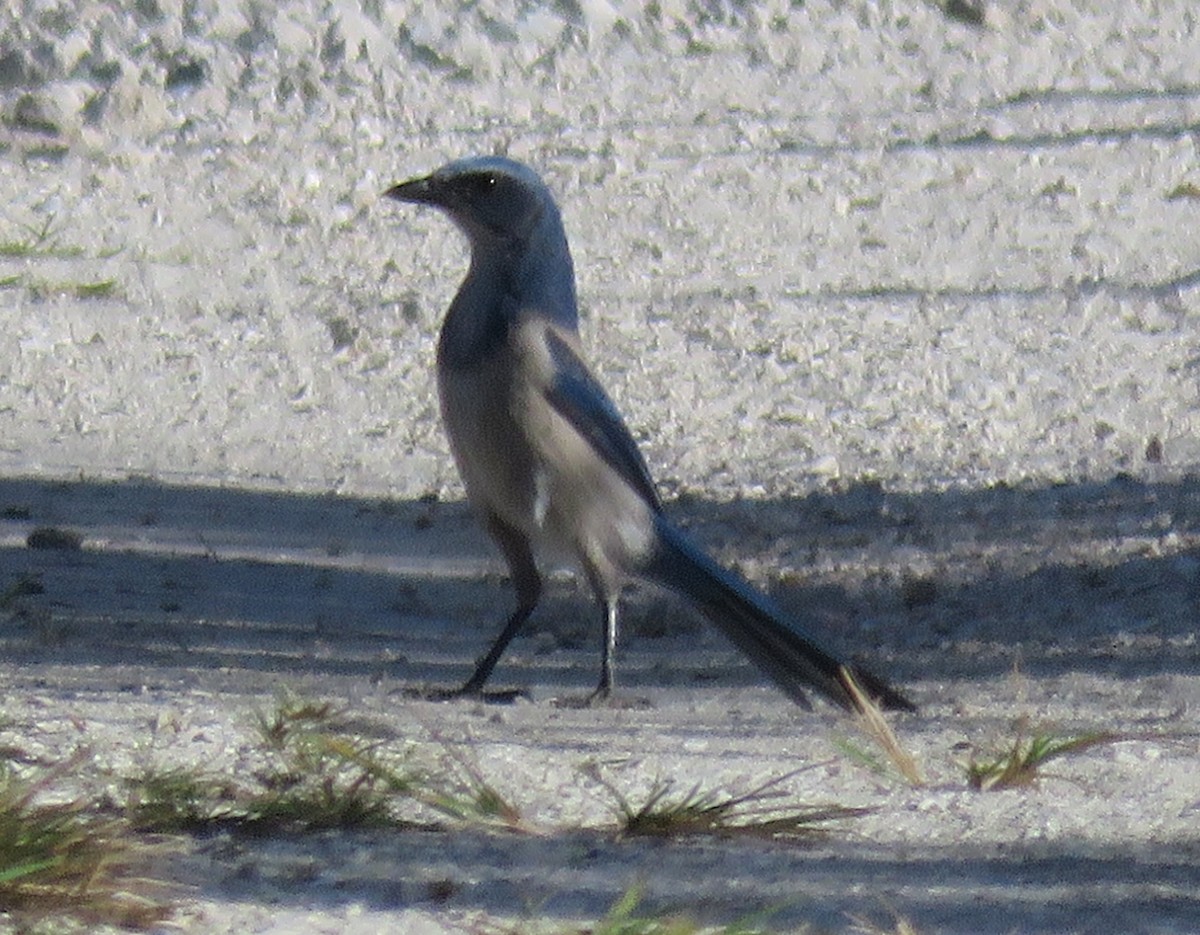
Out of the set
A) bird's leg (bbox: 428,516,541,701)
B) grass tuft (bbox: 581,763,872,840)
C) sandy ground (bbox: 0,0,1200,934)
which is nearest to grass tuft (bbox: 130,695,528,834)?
sandy ground (bbox: 0,0,1200,934)

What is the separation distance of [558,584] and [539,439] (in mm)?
1225

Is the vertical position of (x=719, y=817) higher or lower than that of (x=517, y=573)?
higher

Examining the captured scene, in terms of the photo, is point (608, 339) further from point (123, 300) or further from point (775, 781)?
point (775, 781)

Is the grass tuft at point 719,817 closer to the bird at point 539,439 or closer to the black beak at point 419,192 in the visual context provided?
the bird at point 539,439

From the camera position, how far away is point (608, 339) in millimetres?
7820

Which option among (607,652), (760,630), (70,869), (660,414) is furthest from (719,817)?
(660,414)

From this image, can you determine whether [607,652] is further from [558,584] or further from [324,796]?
[324,796]

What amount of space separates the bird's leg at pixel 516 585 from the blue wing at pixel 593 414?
292 mm

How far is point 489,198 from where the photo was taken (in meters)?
5.32

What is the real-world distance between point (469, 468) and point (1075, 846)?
195cm

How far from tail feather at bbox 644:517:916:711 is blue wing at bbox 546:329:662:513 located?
0.13 m

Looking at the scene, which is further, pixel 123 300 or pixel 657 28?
pixel 657 28

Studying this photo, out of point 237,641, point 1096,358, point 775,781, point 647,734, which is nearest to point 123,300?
point 237,641

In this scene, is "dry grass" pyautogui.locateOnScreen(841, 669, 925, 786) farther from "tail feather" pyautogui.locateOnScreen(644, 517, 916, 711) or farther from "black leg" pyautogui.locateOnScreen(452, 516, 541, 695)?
"black leg" pyautogui.locateOnScreen(452, 516, 541, 695)
